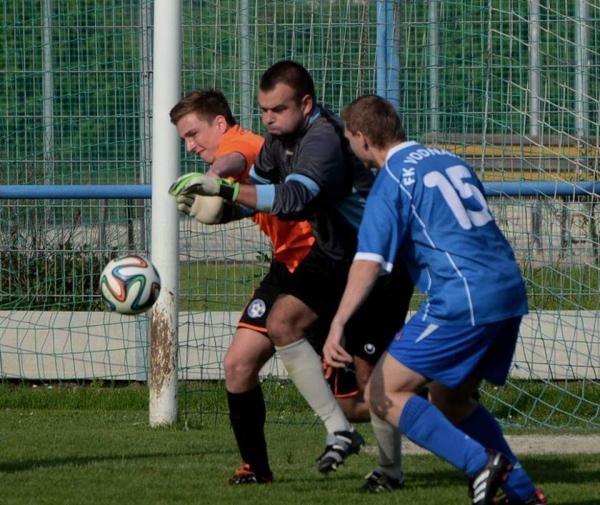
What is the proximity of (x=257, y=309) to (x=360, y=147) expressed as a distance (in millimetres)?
1142

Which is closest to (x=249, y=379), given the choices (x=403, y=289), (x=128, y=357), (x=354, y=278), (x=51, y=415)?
(x=403, y=289)

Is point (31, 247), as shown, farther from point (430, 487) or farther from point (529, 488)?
point (529, 488)

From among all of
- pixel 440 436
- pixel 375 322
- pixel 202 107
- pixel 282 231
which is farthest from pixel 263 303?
pixel 440 436

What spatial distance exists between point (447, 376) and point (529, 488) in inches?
21.7

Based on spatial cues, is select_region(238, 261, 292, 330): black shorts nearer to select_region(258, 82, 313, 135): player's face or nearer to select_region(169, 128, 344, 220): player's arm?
select_region(169, 128, 344, 220): player's arm

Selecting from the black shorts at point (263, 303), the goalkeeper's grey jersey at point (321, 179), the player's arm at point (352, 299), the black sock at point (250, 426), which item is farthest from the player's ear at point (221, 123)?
the player's arm at point (352, 299)

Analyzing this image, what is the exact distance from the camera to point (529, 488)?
18.4ft

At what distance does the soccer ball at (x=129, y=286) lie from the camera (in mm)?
6551

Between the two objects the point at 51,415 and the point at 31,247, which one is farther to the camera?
the point at 31,247

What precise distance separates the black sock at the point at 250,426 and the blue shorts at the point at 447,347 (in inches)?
48.7

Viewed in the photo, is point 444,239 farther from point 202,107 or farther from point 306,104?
point 202,107

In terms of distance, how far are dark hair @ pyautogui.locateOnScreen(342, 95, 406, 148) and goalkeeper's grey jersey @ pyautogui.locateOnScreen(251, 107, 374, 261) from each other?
1.41ft

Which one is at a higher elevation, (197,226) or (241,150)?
(241,150)

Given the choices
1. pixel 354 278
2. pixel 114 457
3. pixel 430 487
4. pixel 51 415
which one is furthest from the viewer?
pixel 51 415
